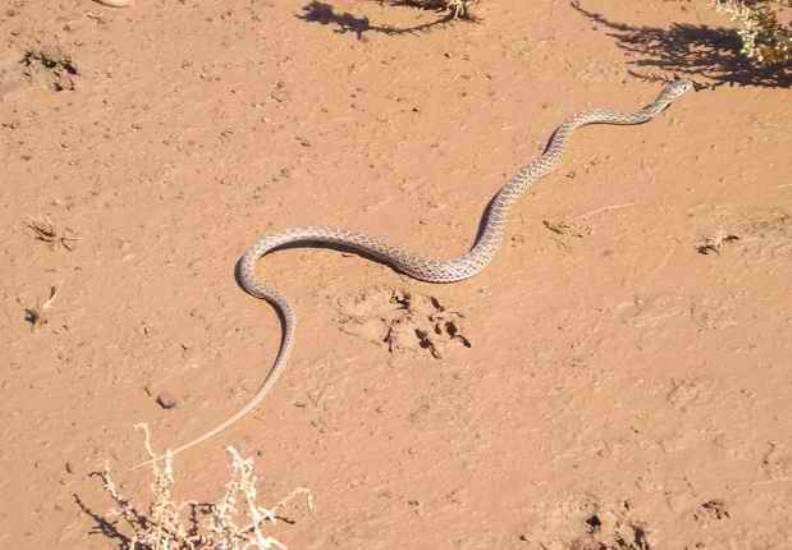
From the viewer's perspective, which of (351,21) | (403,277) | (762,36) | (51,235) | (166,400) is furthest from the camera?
(351,21)

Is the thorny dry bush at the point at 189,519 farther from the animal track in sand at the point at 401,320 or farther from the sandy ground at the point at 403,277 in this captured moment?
the animal track in sand at the point at 401,320

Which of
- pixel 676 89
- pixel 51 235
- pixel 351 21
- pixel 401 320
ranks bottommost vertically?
pixel 51 235

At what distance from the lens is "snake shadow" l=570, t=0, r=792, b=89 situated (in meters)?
8.73

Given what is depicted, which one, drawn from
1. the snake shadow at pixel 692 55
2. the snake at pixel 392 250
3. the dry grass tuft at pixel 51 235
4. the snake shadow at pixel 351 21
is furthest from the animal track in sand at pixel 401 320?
the snake shadow at pixel 692 55

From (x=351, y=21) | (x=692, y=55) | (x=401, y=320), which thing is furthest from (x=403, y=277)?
(x=692, y=55)

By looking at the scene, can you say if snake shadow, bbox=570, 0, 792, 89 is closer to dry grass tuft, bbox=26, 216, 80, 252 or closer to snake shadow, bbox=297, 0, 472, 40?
snake shadow, bbox=297, 0, 472, 40

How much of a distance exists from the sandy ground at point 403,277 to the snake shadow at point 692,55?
30 mm

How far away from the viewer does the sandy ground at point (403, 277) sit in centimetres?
555

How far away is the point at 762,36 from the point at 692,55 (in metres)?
0.65

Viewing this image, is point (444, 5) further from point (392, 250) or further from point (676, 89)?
point (392, 250)

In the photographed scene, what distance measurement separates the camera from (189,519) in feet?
17.6

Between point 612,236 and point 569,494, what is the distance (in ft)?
7.74

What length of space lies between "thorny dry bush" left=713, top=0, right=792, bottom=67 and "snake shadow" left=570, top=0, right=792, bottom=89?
0.54 ft

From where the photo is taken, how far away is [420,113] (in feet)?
27.5
